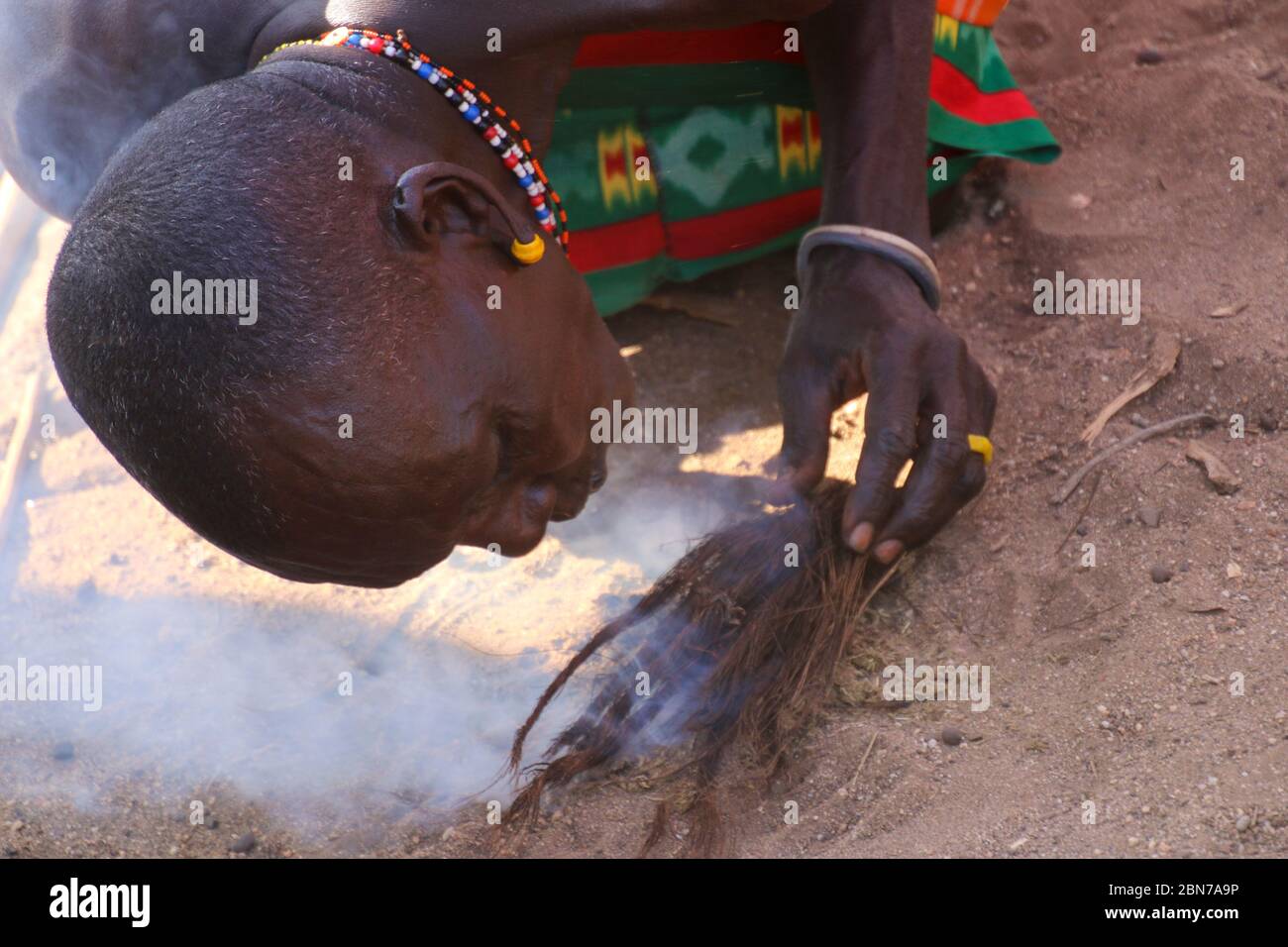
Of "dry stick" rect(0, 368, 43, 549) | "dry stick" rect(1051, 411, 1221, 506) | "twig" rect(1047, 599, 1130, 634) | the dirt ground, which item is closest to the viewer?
the dirt ground

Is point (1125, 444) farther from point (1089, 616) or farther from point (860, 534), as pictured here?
point (860, 534)

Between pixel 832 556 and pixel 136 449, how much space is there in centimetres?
118

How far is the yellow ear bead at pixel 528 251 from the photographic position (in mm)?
1748

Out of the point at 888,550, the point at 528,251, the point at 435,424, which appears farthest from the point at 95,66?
the point at 888,550

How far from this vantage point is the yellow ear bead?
1.75 m

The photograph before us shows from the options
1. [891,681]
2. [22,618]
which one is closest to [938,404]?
[891,681]

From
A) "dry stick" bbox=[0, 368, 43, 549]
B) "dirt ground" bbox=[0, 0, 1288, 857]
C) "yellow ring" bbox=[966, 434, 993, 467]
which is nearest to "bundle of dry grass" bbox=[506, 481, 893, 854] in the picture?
"dirt ground" bbox=[0, 0, 1288, 857]

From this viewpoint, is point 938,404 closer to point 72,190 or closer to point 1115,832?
point 1115,832

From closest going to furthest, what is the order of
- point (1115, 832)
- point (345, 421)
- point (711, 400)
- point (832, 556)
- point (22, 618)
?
1. point (345, 421)
2. point (1115, 832)
3. point (832, 556)
4. point (22, 618)
5. point (711, 400)

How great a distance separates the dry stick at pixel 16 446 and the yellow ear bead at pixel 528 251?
1762 mm

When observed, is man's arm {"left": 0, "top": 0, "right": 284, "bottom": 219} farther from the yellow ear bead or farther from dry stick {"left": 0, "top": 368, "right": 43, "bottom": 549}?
dry stick {"left": 0, "top": 368, "right": 43, "bottom": 549}

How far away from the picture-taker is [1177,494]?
2197 millimetres

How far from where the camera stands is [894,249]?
2271mm

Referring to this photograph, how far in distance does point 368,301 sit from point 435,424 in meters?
0.17
